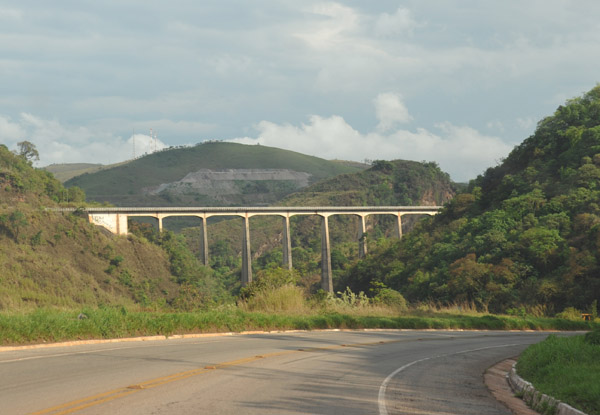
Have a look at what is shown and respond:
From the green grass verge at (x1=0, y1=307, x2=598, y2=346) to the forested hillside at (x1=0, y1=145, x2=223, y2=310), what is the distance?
33.5 meters

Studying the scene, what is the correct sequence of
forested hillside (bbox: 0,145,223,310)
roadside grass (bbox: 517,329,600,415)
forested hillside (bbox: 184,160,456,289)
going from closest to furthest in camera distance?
roadside grass (bbox: 517,329,600,415)
forested hillside (bbox: 0,145,223,310)
forested hillside (bbox: 184,160,456,289)

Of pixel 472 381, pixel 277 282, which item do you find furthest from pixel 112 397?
pixel 277 282

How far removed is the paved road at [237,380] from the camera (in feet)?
29.2

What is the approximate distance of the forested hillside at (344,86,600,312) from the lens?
160 feet

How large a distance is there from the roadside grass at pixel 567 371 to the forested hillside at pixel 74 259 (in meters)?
48.6

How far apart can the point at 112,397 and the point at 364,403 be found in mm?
3592

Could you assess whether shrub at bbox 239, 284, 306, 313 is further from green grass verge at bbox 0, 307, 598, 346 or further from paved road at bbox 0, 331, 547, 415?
paved road at bbox 0, 331, 547, 415

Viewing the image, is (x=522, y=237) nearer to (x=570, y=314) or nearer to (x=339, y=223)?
(x=570, y=314)

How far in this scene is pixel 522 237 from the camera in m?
55.3

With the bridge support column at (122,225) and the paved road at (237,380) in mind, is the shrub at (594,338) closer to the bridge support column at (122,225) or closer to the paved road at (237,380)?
the paved road at (237,380)

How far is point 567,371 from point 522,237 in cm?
4499

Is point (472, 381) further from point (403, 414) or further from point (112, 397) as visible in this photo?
point (112, 397)

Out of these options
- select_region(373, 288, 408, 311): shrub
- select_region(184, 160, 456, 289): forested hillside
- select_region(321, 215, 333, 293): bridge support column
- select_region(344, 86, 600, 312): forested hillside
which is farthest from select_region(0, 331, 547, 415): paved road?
select_region(184, 160, 456, 289): forested hillside

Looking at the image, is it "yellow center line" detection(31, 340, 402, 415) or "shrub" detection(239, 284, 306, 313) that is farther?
"shrub" detection(239, 284, 306, 313)
